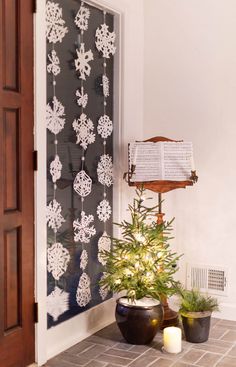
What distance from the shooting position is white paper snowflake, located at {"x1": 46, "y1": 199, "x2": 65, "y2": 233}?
10.6 feet

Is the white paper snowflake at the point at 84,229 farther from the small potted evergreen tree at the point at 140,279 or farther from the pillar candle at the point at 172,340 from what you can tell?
the pillar candle at the point at 172,340

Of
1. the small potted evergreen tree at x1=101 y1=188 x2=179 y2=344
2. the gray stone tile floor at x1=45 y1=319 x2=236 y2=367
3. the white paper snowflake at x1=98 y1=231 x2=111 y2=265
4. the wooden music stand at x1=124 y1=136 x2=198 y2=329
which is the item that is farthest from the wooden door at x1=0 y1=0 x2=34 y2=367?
the wooden music stand at x1=124 y1=136 x2=198 y2=329

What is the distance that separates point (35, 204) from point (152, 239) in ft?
2.85

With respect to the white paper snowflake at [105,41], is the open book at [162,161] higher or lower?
lower

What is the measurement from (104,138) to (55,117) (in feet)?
2.13

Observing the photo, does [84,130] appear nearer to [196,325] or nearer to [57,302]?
[57,302]

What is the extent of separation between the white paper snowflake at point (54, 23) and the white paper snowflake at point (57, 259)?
1.29 m

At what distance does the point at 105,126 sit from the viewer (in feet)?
12.6

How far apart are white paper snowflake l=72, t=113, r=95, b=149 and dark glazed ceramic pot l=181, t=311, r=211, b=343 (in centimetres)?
134

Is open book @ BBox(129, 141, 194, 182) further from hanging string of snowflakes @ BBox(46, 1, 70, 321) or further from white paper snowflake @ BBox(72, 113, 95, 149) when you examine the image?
hanging string of snowflakes @ BBox(46, 1, 70, 321)

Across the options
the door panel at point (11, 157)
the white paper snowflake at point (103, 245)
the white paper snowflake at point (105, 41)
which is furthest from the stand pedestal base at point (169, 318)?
the white paper snowflake at point (105, 41)

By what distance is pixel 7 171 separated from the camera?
286 cm

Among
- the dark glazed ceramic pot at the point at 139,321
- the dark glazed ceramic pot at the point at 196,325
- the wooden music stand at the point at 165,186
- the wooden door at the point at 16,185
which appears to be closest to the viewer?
the wooden door at the point at 16,185

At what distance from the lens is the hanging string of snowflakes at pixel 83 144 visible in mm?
3508
